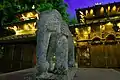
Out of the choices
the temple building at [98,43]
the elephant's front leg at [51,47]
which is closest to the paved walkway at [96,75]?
the elephant's front leg at [51,47]

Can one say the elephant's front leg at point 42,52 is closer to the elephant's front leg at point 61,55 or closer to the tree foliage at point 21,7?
the elephant's front leg at point 61,55

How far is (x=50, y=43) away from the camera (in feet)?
14.9

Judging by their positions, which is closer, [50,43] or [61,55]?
[61,55]

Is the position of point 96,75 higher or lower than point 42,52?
lower

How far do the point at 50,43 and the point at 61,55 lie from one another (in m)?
0.47

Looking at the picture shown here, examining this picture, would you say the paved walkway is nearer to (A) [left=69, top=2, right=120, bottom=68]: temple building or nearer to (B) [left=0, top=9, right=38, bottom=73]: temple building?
(B) [left=0, top=9, right=38, bottom=73]: temple building

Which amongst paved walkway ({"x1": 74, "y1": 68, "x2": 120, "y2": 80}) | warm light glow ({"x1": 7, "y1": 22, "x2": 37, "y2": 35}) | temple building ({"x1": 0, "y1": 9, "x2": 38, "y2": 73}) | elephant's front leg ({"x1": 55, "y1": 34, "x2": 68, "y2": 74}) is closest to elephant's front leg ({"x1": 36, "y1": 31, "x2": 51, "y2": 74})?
elephant's front leg ({"x1": 55, "y1": 34, "x2": 68, "y2": 74})

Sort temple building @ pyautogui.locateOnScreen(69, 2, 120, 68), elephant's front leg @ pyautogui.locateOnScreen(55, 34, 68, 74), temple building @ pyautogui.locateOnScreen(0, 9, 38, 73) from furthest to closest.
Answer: temple building @ pyautogui.locateOnScreen(69, 2, 120, 68), temple building @ pyautogui.locateOnScreen(0, 9, 38, 73), elephant's front leg @ pyautogui.locateOnScreen(55, 34, 68, 74)

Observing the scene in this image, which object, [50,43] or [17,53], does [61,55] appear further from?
[17,53]

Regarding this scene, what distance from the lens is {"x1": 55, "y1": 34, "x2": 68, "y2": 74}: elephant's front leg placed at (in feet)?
14.1

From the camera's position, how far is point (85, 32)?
16.7 metres

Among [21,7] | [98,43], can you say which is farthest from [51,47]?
[21,7]

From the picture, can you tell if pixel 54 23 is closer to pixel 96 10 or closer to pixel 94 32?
pixel 94 32

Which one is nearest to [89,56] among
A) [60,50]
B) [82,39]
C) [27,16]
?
[82,39]
